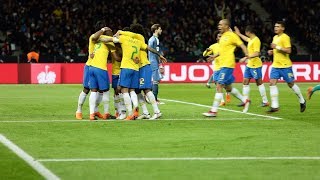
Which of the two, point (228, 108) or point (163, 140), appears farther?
point (228, 108)

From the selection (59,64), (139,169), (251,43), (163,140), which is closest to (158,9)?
(59,64)

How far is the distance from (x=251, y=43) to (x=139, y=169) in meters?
13.1

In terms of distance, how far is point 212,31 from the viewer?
44.6m

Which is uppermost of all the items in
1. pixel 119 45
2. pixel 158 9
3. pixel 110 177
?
pixel 158 9

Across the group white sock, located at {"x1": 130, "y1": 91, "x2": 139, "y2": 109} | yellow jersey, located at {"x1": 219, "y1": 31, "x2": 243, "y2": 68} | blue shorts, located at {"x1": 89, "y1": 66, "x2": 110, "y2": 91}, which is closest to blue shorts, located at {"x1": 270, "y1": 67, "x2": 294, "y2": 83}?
yellow jersey, located at {"x1": 219, "y1": 31, "x2": 243, "y2": 68}

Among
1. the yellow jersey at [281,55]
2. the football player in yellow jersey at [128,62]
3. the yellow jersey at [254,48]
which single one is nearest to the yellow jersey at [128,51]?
the football player in yellow jersey at [128,62]

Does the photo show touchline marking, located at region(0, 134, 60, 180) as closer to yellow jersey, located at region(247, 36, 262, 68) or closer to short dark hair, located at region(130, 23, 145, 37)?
short dark hair, located at region(130, 23, 145, 37)

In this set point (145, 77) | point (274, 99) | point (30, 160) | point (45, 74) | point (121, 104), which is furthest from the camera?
point (45, 74)

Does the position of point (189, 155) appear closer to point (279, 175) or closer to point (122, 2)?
point (279, 175)

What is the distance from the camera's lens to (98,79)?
17094 millimetres

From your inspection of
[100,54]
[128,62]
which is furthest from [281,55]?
[100,54]

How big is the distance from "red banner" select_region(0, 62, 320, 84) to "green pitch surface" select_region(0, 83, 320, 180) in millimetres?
18131

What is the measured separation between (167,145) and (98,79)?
16.0 feet

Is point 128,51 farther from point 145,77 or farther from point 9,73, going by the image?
point 9,73
